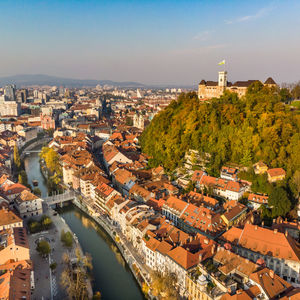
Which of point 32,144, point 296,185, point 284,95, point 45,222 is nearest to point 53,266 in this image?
point 45,222

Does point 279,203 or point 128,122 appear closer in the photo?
point 279,203

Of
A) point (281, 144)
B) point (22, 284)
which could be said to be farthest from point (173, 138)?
point (22, 284)

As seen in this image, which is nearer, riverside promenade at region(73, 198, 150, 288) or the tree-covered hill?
riverside promenade at region(73, 198, 150, 288)

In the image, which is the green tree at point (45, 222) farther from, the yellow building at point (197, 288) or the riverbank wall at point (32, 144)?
the riverbank wall at point (32, 144)

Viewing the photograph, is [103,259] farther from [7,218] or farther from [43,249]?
[7,218]

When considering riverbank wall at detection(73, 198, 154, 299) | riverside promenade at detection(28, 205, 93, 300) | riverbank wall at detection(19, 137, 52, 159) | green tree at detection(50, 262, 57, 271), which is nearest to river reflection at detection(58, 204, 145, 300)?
riverbank wall at detection(73, 198, 154, 299)

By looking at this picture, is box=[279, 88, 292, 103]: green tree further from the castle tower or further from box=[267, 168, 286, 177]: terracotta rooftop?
box=[267, 168, 286, 177]: terracotta rooftop
